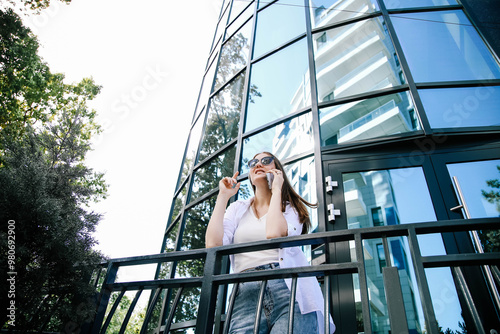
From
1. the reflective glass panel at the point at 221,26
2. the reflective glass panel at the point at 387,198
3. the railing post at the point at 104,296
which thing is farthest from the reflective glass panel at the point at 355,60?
the reflective glass panel at the point at 221,26

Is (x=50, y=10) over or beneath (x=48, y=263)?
over

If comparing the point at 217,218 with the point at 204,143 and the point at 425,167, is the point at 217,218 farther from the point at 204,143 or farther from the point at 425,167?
the point at 204,143

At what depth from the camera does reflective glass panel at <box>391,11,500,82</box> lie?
146 inches

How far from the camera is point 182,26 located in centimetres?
901

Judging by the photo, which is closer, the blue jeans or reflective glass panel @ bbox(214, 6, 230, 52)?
the blue jeans

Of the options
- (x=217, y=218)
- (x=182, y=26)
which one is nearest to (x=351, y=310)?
(x=217, y=218)

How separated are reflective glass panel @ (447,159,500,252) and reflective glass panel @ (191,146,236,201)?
2718 mm

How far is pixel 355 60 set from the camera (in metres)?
4.16

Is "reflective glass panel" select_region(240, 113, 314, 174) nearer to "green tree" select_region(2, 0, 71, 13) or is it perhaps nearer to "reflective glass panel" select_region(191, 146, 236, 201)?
"reflective glass panel" select_region(191, 146, 236, 201)

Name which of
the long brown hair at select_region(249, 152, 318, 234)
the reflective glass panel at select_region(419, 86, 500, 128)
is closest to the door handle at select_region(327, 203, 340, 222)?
the long brown hair at select_region(249, 152, 318, 234)

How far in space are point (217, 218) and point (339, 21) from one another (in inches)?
163

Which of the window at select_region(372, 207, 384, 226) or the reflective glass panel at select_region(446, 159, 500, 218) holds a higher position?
the reflective glass panel at select_region(446, 159, 500, 218)

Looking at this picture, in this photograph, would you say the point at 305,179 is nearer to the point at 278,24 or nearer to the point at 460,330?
the point at 460,330

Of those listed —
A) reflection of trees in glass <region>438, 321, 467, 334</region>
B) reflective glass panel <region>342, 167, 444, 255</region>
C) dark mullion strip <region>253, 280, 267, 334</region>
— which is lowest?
dark mullion strip <region>253, 280, 267, 334</region>
